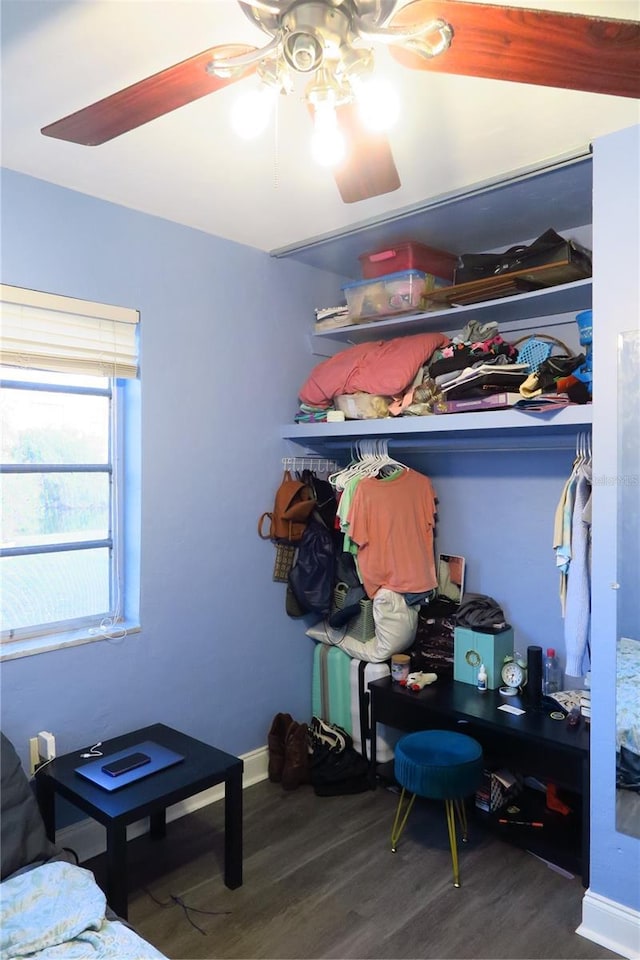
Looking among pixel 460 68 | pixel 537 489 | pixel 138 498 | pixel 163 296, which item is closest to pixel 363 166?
pixel 460 68

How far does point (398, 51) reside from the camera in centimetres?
131

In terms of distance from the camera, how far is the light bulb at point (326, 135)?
141cm

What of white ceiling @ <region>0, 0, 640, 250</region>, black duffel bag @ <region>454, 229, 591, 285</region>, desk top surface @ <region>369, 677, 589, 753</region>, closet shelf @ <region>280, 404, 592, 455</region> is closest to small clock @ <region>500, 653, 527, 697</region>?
desk top surface @ <region>369, 677, 589, 753</region>

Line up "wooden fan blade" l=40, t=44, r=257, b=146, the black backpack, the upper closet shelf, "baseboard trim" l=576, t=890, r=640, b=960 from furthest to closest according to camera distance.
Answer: the black backpack < the upper closet shelf < "baseboard trim" l=576, t=890, r=640, b=960 < "wooden fan blade" l=40, t=44, r=257, b=146

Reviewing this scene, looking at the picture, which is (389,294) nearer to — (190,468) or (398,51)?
(190,468)

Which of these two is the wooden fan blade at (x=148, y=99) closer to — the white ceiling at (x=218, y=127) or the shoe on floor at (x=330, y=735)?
the white ceiling at (x=218, y=127)

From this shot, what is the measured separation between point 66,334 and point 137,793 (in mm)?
1662

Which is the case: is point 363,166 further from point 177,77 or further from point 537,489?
point 537,489

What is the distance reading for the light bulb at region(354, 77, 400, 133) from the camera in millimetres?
1339

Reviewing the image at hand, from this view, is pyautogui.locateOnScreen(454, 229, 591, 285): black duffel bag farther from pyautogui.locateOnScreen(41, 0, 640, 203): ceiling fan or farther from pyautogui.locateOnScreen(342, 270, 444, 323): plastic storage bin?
pyautogui.locateOnScreen(41, 0, 640, 203): ceiling fan

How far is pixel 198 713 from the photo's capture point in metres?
3.07

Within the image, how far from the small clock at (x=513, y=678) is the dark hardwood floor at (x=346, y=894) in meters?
0.57

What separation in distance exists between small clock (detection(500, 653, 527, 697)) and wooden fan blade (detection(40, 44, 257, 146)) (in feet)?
8.11

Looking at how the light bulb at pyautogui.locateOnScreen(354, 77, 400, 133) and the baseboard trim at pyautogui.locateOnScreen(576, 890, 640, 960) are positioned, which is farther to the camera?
the baseboard trim at pyautogui.locateOnScreen(576, 890, 640, 960)
